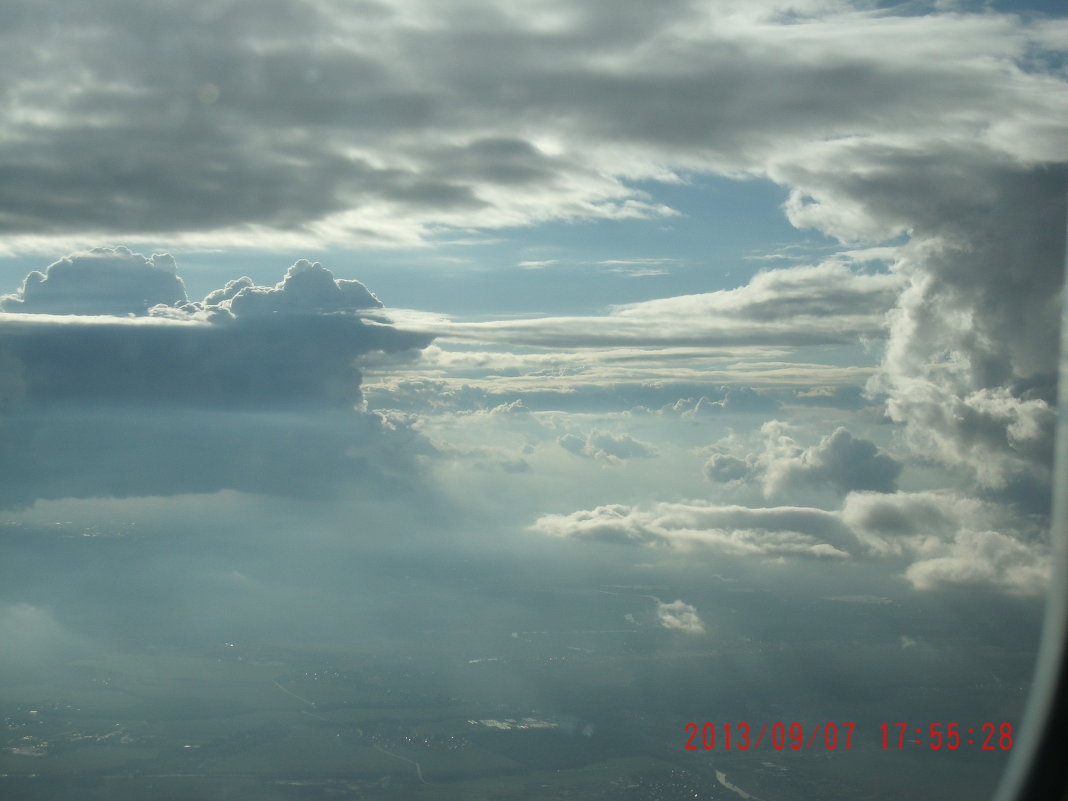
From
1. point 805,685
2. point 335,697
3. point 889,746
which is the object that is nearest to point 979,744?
point 889,746

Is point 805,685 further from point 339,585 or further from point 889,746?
point 339,585

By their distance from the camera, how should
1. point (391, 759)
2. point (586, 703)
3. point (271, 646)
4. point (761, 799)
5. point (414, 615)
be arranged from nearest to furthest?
point (761, 799), point (391, 759), point (586, 703), point (271, 646), point (414, 615)

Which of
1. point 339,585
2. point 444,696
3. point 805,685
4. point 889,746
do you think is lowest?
point 339,585
